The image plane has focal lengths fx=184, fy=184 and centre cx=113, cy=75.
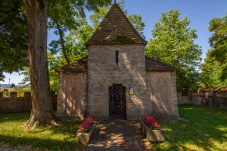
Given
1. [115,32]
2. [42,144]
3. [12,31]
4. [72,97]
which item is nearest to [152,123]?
[42,144]

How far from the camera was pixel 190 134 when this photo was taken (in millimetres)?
9227

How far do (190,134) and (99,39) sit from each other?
8.52 meters

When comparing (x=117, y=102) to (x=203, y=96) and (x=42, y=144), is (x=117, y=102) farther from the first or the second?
(x=203, y=96)

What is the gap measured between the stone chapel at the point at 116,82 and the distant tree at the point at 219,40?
7.09 metres

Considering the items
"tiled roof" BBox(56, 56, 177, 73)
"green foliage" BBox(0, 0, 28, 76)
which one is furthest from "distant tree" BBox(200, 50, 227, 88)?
"green foliage" BBox(0, 0, 28, 76)

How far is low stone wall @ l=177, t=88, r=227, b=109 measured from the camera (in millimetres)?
20547

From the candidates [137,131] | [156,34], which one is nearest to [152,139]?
[137,131]

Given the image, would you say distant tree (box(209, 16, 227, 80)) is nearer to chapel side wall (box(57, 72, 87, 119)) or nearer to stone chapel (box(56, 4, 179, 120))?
stone chapel (box(56, 4, 179, 120))

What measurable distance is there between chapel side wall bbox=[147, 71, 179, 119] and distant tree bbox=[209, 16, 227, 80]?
7.15 m

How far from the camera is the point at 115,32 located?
13.9m

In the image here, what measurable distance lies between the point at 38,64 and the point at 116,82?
5.32 meters

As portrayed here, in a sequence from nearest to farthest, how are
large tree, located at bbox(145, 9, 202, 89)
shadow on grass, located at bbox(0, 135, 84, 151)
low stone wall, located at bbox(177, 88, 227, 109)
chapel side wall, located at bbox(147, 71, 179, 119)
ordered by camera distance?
shadow on grass, located at bbox(0, 135, 84, 151) < chapel side wall, located at bbox(147, 71, 179, 119) < low stone wall, located at bbox(177, 88, 227, 109) < large tree, located at bbox(145, 9, 202, 89)

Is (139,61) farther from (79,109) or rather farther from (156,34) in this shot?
(156,34)

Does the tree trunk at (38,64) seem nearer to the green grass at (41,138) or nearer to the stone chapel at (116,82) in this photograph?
the green grass at (41,138)
